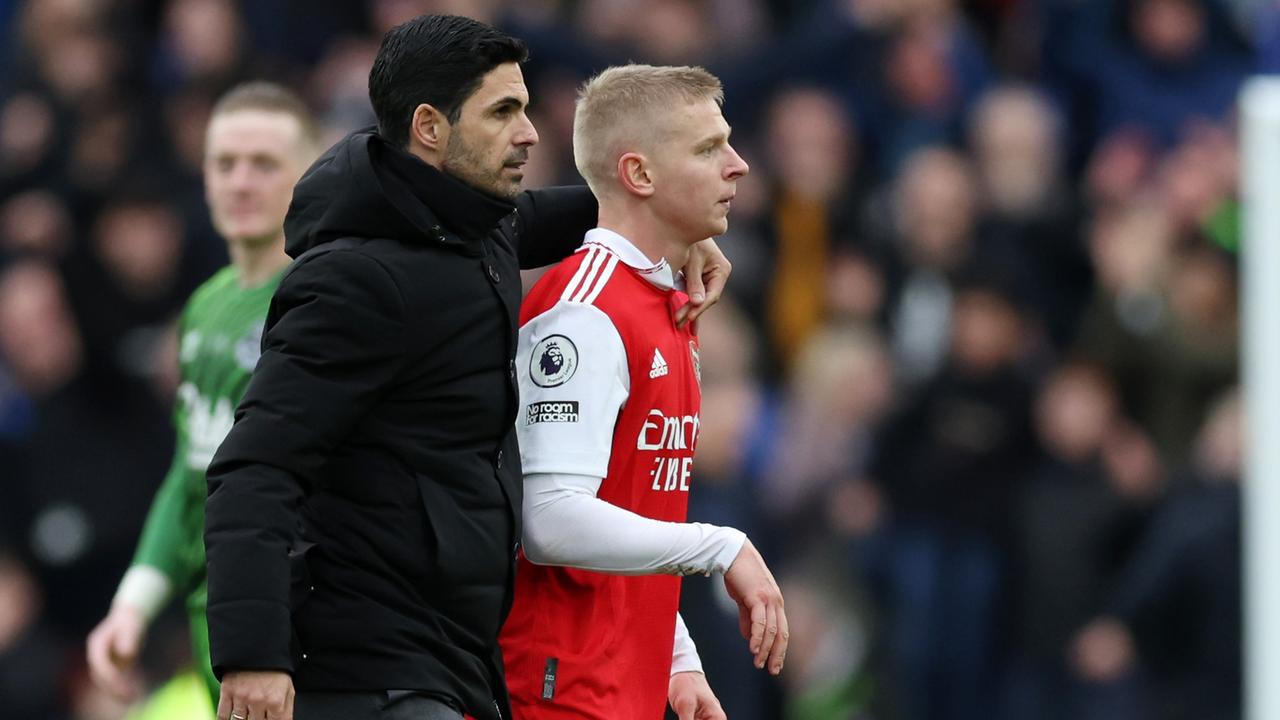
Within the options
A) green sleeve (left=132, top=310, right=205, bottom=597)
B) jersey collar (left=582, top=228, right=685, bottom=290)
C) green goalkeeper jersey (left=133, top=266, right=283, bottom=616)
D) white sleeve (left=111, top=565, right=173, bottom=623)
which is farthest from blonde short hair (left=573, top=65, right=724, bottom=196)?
white sleeve (left=111, top=565, right=173, bottom=623)

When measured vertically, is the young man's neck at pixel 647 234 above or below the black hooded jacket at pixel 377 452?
above

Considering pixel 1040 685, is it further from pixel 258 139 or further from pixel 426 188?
pixel 426 188

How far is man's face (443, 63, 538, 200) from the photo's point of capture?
14.7 feet

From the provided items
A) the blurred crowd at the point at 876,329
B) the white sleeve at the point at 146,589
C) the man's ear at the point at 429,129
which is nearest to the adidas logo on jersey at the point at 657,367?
the man's ear at the point at 429,129

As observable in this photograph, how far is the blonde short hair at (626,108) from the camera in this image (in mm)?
5066

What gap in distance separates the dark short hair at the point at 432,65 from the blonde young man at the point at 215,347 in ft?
5.28

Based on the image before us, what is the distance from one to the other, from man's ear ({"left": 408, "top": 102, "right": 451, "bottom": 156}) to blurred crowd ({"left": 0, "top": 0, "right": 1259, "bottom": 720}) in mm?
4405

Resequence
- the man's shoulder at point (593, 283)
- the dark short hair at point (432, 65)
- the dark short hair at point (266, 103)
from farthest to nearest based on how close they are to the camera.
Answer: the dark short hair at point (266, 103) < the man's shoulder at point (593, 283) < the dark short hair at point (432, 65)

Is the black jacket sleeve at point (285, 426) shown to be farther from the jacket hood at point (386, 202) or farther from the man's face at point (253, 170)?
the man's face at point (253, 170)

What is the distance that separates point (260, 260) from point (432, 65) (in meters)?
1.83

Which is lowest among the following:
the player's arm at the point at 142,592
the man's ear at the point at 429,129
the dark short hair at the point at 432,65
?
the player's arm at the point at 142,592

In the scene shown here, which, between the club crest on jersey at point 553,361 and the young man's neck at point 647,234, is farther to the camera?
the young man's neck at point 647,234

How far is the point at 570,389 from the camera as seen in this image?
477cm

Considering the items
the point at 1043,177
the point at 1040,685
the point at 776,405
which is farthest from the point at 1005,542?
the point at 1043,177
